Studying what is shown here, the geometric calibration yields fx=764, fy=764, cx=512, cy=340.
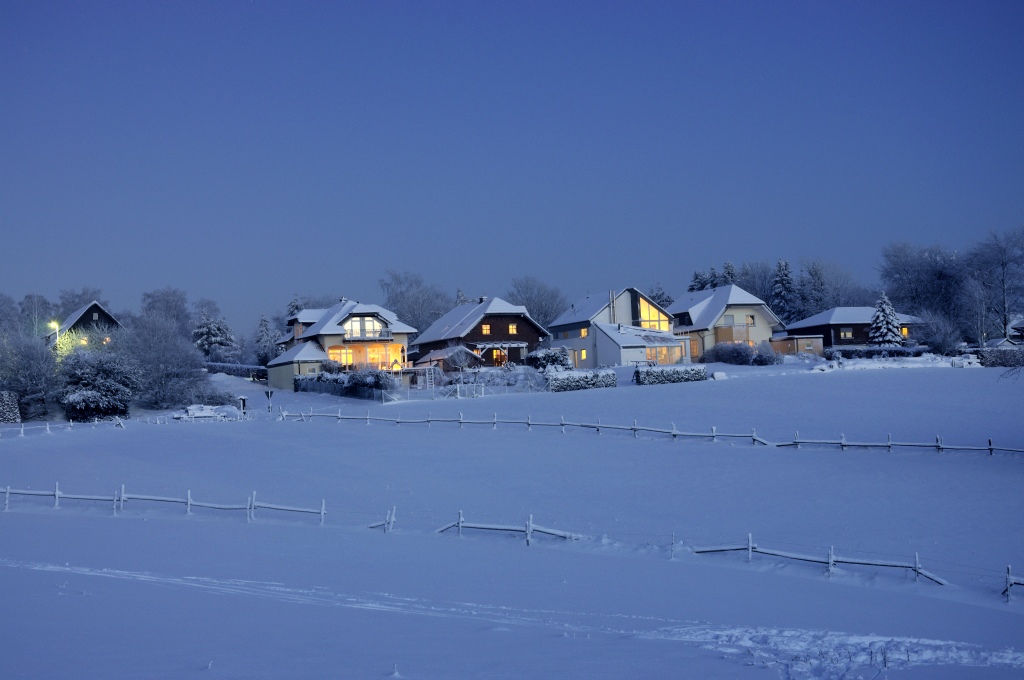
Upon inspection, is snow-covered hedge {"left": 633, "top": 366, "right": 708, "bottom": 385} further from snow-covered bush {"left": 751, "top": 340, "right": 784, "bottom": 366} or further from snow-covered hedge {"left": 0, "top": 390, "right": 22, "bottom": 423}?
snow-covered hedge {"left": 0, "top": 390, "right": 22, "bottom": 423}

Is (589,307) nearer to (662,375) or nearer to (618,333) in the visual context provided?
(618,333)

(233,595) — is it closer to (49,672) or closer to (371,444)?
(49,672)

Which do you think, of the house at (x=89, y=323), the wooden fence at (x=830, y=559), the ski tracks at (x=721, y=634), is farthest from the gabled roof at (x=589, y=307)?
the ski tracks at (x=721, y=634)

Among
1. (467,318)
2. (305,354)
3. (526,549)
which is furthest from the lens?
(467,318)

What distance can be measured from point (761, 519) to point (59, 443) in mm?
30326

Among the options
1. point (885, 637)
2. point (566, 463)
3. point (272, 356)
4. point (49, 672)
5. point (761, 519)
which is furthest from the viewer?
point (272, 356)

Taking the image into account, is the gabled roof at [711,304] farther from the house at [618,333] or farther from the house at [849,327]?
the house at [849,327]

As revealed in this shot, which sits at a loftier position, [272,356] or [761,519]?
[272,356]

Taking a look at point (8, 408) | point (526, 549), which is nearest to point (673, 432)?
point (526, 549)

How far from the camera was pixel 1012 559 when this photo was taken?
16766 mm

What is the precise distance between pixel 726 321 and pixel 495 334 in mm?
20729

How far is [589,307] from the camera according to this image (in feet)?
216

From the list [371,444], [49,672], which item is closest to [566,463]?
[371,444]

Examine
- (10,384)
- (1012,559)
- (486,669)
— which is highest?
(10,384)
